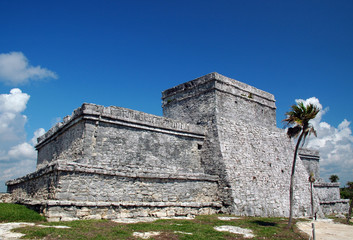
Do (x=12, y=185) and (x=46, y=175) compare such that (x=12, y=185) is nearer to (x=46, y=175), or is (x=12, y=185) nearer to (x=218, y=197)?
(x=46, y=175)


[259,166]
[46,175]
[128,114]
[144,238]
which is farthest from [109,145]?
[259,166]

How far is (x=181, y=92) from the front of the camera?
1830cm

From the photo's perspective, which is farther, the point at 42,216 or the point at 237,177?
the point at 237,177

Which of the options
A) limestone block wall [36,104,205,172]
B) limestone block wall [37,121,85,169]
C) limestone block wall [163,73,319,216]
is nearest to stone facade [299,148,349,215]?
limestone block wall [163,73,319,216]

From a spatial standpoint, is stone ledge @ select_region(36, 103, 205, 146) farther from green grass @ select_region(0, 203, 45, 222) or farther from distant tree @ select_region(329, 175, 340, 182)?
distant tree @ select_region(329, 175, 340, 182)

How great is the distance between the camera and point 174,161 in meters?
14.8

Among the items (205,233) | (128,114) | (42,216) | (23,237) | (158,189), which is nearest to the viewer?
(23,237)

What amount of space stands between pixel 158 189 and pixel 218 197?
3431mm

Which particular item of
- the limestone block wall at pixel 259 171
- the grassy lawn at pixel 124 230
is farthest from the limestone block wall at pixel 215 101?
the grassy lawn at pixel 124 230

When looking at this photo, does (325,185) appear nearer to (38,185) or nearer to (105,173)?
(105,173)

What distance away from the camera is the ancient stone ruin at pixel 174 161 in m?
10.8

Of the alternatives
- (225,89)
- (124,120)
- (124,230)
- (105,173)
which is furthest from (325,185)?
(124,230)

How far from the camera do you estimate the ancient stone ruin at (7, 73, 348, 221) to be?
1082 centimetres

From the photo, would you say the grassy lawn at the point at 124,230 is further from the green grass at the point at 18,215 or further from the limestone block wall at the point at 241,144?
the limestone block wall at the point at 241,144
